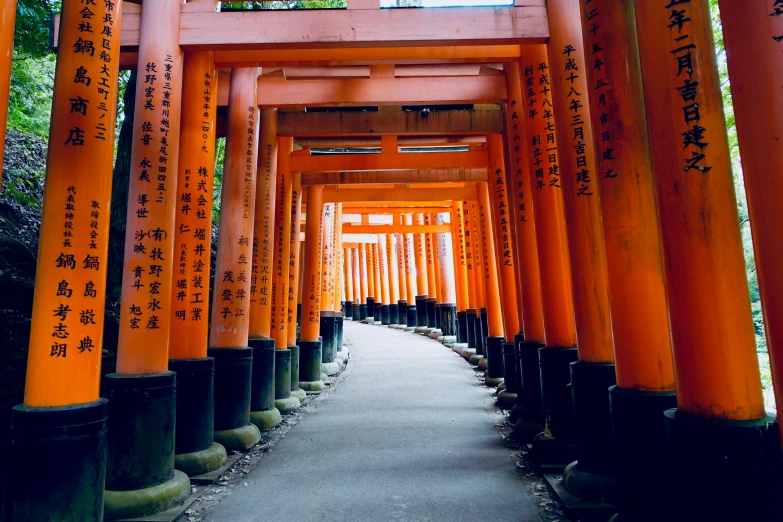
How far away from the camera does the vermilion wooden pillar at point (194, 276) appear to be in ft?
14.9

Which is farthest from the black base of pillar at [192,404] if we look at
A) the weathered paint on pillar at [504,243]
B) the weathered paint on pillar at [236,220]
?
the weathered paint on pillar at [504,243]

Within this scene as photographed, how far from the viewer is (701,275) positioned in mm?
2359

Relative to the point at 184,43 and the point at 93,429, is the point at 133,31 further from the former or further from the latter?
the point at 93,429

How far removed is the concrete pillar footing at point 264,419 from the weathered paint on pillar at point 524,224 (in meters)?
3.45

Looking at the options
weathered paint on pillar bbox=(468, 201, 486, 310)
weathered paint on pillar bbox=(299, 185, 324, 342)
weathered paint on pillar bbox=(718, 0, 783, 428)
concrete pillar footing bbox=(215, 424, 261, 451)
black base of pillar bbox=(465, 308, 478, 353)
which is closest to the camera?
weathered paint on pillar bbox=(718, 0, 783, 428)

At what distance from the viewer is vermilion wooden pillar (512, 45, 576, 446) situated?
4.65 meters

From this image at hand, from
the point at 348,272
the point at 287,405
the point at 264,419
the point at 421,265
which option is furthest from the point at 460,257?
the point at 348,272

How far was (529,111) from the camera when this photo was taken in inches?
196

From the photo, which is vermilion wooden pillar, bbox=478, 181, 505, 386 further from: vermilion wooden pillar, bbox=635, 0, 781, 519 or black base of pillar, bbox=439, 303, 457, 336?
black base of pillar, bbox=439, 303, 457, 336

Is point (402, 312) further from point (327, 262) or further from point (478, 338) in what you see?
point (327, 262)

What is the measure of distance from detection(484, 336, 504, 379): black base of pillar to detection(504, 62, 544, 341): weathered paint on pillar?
3.91 metres

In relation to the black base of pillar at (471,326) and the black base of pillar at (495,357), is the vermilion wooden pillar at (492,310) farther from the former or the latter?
the black base of pillar at (471,326)

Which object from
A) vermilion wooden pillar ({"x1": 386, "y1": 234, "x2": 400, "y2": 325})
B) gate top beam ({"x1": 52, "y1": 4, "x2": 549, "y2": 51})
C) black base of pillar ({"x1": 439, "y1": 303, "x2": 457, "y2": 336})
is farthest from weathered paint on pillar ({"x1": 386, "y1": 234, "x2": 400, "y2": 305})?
gate top beam ({"x1": 52, "y1": 4, "x2": 549, "y2": 51})

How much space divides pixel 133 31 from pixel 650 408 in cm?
535
